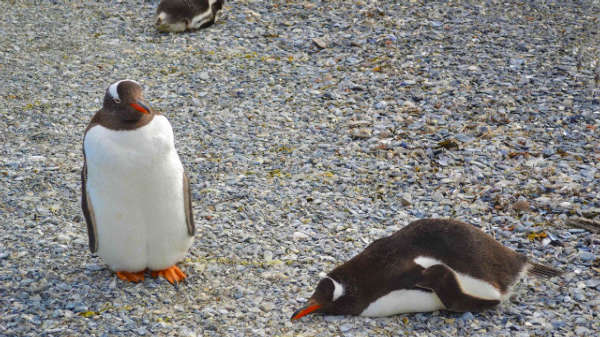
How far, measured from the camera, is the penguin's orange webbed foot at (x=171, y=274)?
4161 millimetres

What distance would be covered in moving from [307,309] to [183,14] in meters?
5.77

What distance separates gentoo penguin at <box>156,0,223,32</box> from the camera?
28.3 ft

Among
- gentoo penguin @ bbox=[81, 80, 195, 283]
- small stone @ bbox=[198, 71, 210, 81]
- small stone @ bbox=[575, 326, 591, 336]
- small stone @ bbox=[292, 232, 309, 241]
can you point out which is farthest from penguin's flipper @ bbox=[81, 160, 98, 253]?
small stone @ bbox=[198, 71, 210, 81]

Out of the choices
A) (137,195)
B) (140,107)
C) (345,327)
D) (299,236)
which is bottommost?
(299,236)

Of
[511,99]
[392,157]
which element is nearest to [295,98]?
[392,157]

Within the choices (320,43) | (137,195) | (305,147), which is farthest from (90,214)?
(320,43)

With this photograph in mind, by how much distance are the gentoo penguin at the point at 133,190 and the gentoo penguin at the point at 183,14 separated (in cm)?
507

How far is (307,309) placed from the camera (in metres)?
3.83

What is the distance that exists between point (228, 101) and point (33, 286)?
3.44 meters

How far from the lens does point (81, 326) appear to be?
3768 mm

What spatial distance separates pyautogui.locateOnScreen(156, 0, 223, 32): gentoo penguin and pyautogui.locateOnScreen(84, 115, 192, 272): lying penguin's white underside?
5.14m

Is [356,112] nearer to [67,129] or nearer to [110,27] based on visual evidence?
[67,129]

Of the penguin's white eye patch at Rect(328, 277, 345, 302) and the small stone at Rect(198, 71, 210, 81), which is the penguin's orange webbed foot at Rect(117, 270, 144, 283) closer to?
the penguin's white eye patch at Rect(328, 277, 345, 302)

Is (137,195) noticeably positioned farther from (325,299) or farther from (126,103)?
(325,299)
